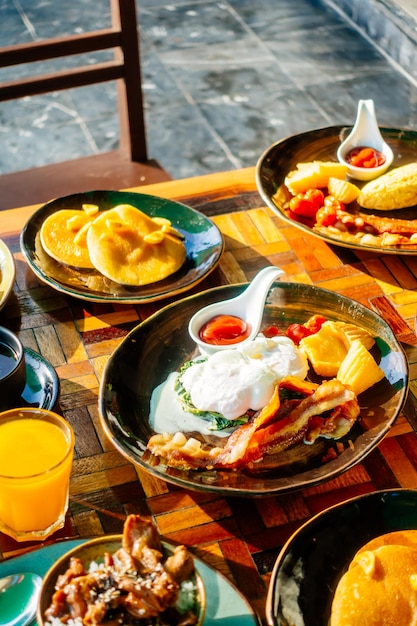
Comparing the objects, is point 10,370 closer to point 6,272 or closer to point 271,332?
point 6,272

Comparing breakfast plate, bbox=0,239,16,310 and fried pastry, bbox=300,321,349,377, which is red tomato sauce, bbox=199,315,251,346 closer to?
fried pastry, bbox=300,321,349,377

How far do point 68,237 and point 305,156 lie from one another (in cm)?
69

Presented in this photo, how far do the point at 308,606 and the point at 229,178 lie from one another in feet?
4.06

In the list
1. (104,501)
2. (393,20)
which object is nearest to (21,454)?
(104,501)

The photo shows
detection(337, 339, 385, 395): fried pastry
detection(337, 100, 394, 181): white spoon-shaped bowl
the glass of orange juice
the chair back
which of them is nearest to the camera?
the glass of orange juice

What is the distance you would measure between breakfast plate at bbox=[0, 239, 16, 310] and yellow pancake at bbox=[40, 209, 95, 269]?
0.08 m

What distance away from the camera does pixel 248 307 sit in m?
1.51

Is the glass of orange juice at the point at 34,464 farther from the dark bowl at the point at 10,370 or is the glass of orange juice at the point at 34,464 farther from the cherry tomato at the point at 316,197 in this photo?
the cherry tomato at the point at 316,197

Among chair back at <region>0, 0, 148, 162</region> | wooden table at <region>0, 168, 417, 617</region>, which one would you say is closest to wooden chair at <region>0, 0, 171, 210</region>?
chair back at <region>0, 0, 148, 162</region>

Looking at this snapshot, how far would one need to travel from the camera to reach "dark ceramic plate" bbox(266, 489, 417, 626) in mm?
1023

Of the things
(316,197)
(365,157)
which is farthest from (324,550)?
(365,157)

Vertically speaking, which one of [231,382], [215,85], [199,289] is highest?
[231,382]

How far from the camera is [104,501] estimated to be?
4.01 feet

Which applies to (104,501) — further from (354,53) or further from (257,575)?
(354,53)
